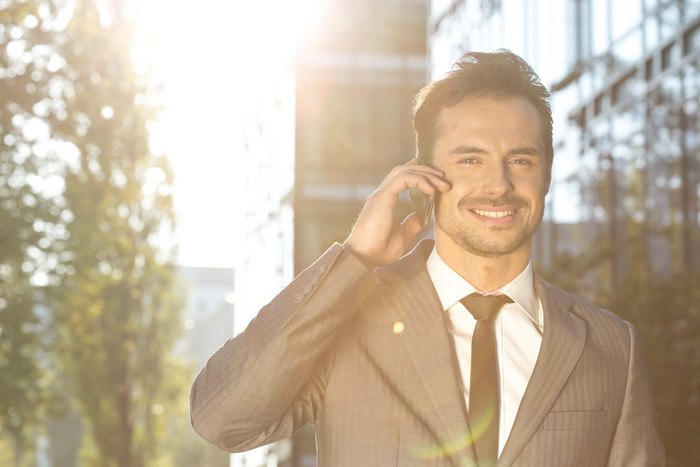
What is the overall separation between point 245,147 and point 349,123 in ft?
23.7

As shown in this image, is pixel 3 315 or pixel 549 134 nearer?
Answer: pixel 549 134

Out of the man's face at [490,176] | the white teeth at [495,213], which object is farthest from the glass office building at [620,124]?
the white teeth at [495,213]

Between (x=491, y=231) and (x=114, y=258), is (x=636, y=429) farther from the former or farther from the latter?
(x=114, y=258)

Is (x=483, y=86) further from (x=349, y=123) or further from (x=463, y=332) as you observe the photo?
(x=349, y=123)

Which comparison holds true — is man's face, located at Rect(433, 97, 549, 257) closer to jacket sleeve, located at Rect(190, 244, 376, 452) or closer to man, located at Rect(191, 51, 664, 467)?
man, located at Rect(191, 51, 664, 467)

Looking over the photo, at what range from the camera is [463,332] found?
316 centimetres

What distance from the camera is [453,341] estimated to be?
312 cm

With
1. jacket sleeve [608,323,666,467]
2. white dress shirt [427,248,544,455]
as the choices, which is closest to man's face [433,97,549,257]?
white dress shirt [427,248,544,455]

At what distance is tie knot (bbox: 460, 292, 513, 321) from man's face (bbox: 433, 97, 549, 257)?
14 cm

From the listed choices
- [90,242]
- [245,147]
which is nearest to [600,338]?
[90,242]

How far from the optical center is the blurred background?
11.4 meters

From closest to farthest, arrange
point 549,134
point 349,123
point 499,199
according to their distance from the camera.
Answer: point 499,199, point 549,134, point 349,123

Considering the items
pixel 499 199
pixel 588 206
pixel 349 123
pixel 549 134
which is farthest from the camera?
pixel 349 123

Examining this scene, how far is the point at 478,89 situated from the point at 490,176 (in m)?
0.31
